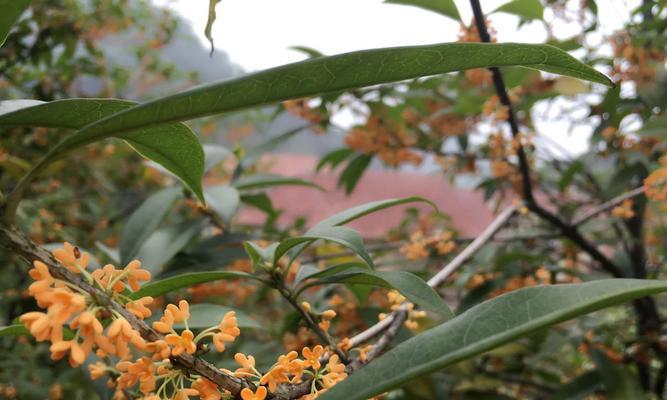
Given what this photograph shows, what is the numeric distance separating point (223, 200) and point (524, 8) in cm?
63

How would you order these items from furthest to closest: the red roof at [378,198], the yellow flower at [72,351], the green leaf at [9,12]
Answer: the red roof at [378,198], the green leaf at [9,12], the yellow flower at [72,351]

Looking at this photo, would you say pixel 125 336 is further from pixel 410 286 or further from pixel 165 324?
pixel 410 286

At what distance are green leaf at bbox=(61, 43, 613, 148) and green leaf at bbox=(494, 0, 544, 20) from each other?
56 cm

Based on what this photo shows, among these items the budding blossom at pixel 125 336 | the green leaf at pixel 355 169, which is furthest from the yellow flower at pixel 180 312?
the green leaf at pixel 355 169

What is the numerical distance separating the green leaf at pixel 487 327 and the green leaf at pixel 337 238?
0.14 meters

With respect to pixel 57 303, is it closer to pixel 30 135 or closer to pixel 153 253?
pixel 153 253

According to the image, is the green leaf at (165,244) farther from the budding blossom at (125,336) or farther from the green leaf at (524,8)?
the green leaf at (524,8)

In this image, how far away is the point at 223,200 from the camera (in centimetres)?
111

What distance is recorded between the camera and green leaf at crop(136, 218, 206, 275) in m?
1.02

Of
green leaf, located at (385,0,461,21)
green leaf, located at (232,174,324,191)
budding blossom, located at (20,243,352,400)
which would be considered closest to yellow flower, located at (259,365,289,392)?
budding blossom, located at (20,243,352,400)

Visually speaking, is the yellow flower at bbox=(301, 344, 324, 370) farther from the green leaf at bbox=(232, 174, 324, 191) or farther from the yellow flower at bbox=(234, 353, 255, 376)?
the green leaf at bbox=(232, 174, 324, 191)

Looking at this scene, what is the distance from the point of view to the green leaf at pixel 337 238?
578 mm

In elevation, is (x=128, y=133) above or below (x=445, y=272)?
above

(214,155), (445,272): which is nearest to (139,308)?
(445,272)
